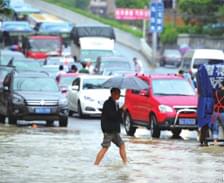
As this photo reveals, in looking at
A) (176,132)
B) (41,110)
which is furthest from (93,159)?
(41,110)

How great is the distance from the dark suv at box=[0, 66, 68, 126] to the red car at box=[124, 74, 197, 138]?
2257 millimetres

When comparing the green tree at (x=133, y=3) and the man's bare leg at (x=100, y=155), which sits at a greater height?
the man's bare leg at (x=100, y=155)

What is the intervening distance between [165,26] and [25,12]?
23.9 m

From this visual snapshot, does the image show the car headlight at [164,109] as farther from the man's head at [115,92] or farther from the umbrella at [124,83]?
the man's head at [115,92]

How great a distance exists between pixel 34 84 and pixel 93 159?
10.8 m

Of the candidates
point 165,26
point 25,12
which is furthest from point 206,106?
point 165,26

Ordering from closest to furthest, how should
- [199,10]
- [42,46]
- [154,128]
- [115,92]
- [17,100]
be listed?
[115,92] < [154,128] < [17,100] < [42,46] < [199,10]

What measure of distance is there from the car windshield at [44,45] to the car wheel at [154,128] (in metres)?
42.2

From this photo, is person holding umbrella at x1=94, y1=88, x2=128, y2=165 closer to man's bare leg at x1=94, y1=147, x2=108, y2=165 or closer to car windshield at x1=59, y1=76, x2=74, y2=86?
man's bare leg at x1=94, y1=147, x2=108, y2=165

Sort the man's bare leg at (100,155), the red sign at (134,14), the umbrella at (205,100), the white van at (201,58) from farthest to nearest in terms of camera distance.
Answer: the red sign at (134,14)
the white van at (201,58)
the umbrella at (205,100)
the man's bare leg at (100,155)

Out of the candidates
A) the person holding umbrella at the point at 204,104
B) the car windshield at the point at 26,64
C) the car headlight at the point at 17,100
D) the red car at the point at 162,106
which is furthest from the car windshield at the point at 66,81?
the person holding umbrella at the point at 204,104

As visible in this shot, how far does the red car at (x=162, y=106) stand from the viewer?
84.5 ft

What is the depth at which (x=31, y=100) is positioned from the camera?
29078 millimetres

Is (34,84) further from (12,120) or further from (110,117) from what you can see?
(110,117)
